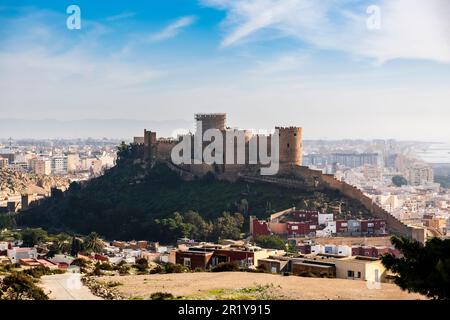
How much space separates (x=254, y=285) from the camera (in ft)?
21.6

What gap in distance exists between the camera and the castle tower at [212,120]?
19858 mm

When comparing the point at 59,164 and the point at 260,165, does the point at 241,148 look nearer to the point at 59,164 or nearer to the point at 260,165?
the point at 260,165

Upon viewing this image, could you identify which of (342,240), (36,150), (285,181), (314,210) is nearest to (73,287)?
(342,240)

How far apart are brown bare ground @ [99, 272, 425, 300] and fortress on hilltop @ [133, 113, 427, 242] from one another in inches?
A: 413

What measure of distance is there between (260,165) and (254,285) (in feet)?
44.5

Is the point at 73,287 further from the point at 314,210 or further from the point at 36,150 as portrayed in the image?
the point at 36,150

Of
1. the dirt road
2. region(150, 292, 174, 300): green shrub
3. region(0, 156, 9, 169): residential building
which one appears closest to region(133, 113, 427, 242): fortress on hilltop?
the dirt road

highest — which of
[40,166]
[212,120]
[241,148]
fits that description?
[212,120]

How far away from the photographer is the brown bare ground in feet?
18.8

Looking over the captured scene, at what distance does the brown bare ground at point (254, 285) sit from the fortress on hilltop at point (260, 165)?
34.4 feet

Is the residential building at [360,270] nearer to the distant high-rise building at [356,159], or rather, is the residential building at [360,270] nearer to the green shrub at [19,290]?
the green shrub at [19,290]

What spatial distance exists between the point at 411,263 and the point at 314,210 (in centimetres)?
1319

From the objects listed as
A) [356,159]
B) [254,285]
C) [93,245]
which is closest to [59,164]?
[356,159]

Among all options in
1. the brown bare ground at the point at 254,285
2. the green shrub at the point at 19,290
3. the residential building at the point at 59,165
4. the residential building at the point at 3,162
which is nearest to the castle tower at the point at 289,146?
the brown bare ground at the point at 254,285
